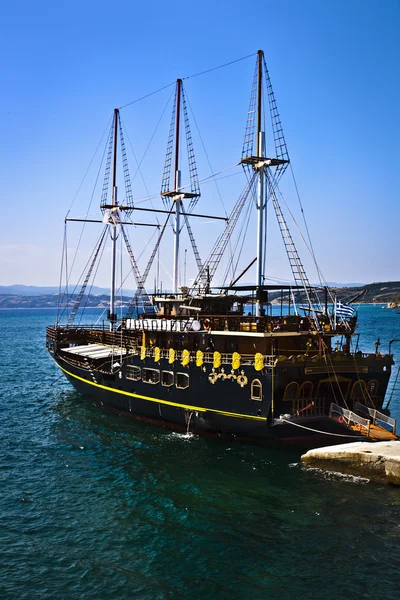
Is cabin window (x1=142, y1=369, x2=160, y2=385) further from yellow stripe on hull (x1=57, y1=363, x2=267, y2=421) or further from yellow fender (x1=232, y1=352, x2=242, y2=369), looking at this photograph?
yellow fender (x1=232, y1=352, x2=242, y2=369)

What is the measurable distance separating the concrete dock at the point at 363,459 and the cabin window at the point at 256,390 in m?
3.86

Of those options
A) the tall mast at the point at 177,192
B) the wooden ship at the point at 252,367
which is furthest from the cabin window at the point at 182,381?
the tall mast at the point at 177,192

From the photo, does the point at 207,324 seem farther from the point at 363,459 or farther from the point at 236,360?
the point at 363,459

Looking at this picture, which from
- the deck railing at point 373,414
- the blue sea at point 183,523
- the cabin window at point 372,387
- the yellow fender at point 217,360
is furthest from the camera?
the cabin window at point 372,387

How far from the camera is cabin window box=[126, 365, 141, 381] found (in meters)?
36.2

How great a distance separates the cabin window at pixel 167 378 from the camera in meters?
33.5

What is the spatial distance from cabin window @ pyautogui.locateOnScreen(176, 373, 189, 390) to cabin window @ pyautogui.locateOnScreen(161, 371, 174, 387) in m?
0.48

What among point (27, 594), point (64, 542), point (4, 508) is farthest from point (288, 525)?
point (4, 508)

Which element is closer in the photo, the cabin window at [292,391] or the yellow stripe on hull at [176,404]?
the cabin window at [292,391]

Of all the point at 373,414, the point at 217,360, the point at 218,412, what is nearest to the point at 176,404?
the point at 218,412

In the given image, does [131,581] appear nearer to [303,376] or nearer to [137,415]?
[303,376]

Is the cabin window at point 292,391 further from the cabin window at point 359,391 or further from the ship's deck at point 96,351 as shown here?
the ship's deck at point 96,351

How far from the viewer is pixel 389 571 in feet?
56.5

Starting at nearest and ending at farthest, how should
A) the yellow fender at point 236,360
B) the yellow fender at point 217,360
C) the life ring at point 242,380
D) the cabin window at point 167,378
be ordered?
the life ring at point 242,380, the yellow fender at point 236,360, the yellow fender at point 217,360, the cabin window at point 167,378
